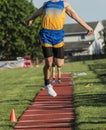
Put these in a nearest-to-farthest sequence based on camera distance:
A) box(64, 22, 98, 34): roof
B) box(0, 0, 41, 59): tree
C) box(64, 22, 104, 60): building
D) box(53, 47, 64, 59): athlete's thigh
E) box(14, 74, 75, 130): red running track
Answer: box(14, 74, 75, 130): red running track, box(53, 47, 64, 59): athlete's thigh, box(0, 0, 41, 59): tree, box(64, 22, 104, 60): building, box(64, 22, 98, 34): roof

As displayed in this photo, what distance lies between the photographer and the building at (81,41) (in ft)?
344

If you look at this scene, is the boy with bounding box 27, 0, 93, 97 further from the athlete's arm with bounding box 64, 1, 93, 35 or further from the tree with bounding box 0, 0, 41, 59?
the tree with bounding box 0, 0, 41, 59

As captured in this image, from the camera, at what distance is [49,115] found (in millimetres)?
11352

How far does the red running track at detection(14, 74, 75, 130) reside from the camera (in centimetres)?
985

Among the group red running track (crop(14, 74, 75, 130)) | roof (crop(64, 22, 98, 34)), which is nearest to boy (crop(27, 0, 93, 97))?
red running track (crop(14, 74, 75, 130))

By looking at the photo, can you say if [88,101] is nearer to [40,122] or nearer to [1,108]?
[1,108]

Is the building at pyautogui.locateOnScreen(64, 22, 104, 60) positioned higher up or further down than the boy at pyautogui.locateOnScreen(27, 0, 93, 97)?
further down

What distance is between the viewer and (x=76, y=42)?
10956 centimetres

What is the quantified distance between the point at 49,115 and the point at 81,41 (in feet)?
322

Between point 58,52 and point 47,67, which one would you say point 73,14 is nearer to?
point 58,52

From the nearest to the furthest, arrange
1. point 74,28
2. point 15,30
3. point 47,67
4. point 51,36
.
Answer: point 51,36 < point 47,67 < point 15,30 < point 74,28

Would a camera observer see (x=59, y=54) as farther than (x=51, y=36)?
Yes

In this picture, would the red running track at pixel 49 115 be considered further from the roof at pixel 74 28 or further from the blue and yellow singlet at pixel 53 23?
the roof at pixel 74 28

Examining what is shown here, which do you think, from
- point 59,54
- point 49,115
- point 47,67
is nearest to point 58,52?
point 59,54
